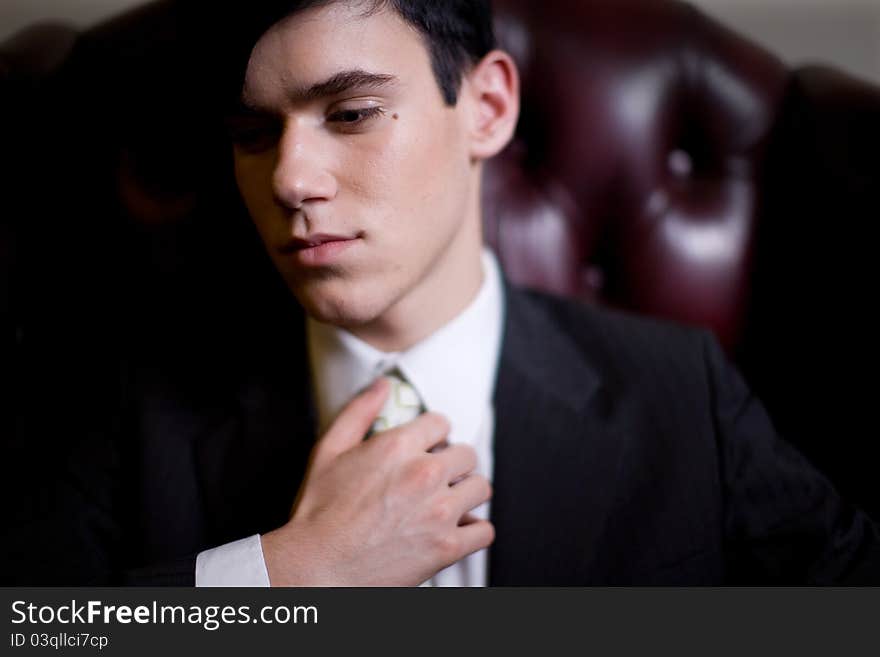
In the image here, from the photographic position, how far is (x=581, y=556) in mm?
870

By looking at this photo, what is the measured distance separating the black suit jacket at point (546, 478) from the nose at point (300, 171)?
11.1 inches

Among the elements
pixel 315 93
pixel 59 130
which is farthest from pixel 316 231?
pixel 59 130

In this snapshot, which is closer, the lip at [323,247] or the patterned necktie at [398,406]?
the lip at [323,247]

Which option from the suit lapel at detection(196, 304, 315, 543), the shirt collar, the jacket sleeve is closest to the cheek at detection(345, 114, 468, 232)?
the shirt collar

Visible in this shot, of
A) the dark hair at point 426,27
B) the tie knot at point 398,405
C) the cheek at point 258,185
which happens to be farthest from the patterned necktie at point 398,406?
the dark hair at point 426,27

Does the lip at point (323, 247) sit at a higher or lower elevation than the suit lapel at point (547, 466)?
higher

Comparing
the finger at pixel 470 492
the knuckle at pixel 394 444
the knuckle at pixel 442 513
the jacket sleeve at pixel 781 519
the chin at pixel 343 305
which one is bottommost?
the jacket sleeve at pixel 781 519

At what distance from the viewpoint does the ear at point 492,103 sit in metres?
0.95

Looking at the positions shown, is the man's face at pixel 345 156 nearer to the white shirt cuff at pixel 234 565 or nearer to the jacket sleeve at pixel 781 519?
the white shirt cuff at pixel 234 565

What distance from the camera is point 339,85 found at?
772 millimetres

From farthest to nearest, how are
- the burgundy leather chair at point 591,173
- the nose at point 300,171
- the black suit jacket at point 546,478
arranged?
the burgundy leather chair at point 591,173, the black suit jacket at point 546,478, the nose at point 300,171
